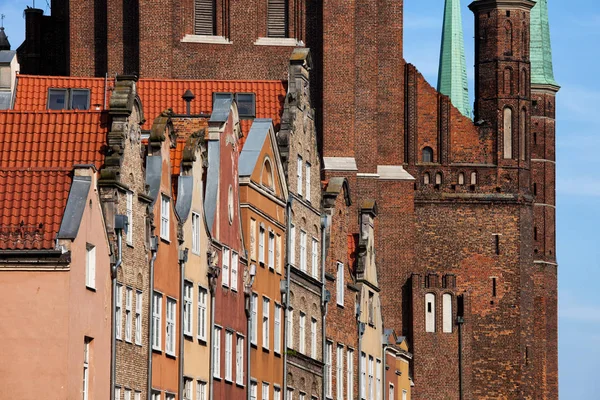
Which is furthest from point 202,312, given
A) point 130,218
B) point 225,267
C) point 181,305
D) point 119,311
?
point 119,311

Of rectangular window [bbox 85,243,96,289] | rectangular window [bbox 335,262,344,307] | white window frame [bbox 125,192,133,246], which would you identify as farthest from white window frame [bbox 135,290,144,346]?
rectangular window [bbox 335,262,344,307]

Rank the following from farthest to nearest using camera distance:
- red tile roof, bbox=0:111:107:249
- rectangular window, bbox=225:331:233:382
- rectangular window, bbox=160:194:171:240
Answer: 1. rectangular window, bbox=225:331:233:382
2. rectangular window, bbox=160:194:171:240
3. red tile roof, bbox=0:111:107:249

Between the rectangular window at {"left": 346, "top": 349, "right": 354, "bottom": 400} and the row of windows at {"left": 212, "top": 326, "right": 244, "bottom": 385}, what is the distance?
11.8m

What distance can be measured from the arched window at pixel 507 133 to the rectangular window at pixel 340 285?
1064 inches

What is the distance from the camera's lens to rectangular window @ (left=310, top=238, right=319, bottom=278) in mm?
60591

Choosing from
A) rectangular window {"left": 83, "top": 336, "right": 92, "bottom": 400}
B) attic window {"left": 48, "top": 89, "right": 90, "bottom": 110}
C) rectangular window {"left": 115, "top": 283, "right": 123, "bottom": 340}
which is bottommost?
rectangular window {"left": 83, "top": 336, "right": 92, "bottom": 400}

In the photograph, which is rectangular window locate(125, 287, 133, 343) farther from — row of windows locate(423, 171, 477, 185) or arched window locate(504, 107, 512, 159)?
arched window locate(504, 107, 512, 159)

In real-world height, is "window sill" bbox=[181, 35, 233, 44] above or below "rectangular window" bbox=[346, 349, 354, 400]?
above

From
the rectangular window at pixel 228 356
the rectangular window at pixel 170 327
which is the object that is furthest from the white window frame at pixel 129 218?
the rectangular window at pixel 228 356

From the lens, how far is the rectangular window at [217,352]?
50188mm

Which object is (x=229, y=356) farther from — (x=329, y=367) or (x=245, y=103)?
(x=245, y=103)

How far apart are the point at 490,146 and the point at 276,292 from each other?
1355 inches

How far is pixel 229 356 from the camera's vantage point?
5156cm

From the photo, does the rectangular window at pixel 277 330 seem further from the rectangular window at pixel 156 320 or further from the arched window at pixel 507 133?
the arched window at pixel 507 133
